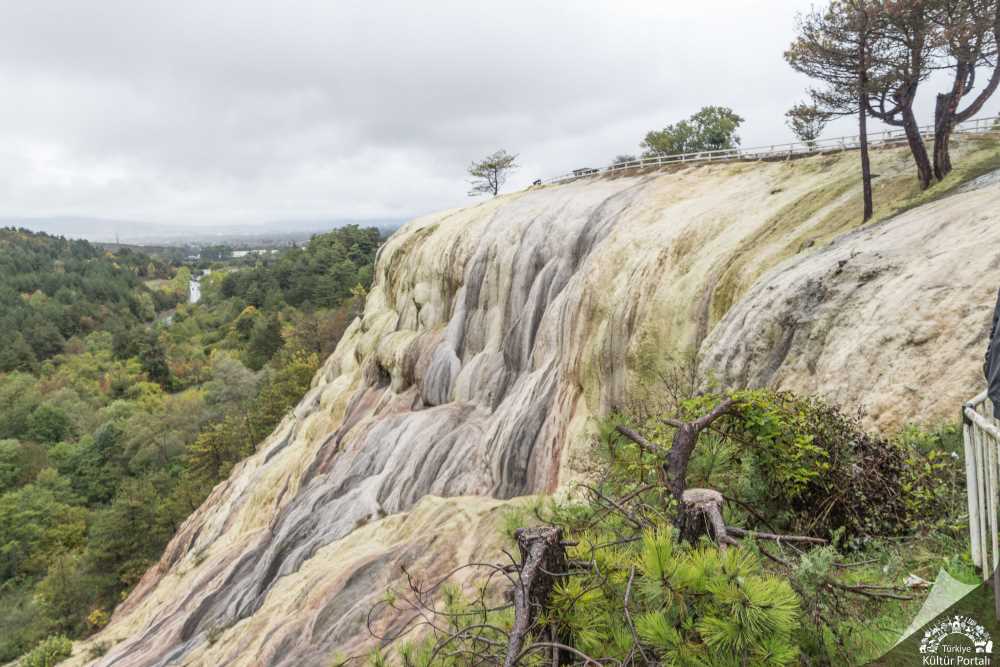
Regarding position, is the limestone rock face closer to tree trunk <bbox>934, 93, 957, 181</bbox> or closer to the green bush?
tree trunk <bbox>934, 93, 957, 181</bbox>

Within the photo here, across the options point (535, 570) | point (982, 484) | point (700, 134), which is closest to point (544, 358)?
point (982, 484)

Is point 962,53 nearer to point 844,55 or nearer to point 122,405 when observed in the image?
point 844,55

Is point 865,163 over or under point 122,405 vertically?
over

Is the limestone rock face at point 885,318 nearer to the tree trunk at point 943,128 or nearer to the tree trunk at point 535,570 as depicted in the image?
the tree trunk at point 943,128

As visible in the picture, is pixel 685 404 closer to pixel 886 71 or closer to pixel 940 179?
pixel 940 179

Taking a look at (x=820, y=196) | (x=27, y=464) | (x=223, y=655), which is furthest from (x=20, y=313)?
(x=820, y=196)

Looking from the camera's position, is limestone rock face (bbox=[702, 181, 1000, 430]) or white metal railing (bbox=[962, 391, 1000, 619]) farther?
limestone rock face (bbox=[702, 181, 1000, 430])

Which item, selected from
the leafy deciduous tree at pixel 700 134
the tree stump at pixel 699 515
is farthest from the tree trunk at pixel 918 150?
the leafy deciduous tree at pixel 700 134

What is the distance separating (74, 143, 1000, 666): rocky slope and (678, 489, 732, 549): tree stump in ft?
8.48

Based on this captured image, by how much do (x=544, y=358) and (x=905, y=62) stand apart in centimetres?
1067

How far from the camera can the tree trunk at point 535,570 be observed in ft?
7.88

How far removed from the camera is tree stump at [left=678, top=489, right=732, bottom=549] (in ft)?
8.81

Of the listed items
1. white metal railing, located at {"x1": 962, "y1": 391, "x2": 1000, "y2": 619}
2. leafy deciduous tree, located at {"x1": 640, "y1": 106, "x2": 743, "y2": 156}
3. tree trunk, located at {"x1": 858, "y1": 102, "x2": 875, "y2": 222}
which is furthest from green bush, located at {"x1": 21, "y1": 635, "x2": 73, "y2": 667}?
leafy deciduous tree, located at {"x1": 640, "y1": 106, "x2": 743, "y2": 156}

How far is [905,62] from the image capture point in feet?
37.7
